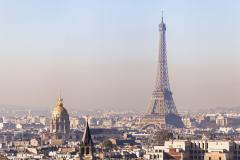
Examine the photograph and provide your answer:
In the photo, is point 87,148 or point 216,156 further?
point 216,156

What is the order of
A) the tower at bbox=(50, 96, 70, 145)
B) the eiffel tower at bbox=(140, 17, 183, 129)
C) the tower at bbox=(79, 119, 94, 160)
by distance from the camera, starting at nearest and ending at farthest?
the tower at bbox=(79, 119, 94, 160) → the tower at bbox=(50, 96, 70, 145) → the eiffel tower at bbox=(140, 17, 183, 129)

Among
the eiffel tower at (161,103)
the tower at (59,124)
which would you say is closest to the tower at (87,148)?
the tower at (59,124)

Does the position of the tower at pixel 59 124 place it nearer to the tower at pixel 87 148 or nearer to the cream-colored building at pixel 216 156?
the cream-colored building at pixel 216 156

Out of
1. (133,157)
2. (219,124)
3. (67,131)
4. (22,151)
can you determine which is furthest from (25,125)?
(133,157)

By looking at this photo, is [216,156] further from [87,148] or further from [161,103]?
[161,103]

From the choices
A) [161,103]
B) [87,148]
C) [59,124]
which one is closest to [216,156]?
[87,148]

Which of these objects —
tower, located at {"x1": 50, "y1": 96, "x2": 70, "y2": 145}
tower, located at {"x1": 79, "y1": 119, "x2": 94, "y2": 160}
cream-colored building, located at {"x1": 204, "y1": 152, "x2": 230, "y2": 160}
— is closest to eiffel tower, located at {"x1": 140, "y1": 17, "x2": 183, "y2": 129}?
tower, located at {"x1": 50, "y1": 96, "x2": 70, "y2": 145}

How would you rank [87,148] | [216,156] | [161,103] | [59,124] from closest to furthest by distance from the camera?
[87,148] → [216,156] → [59,124] → [161,103]

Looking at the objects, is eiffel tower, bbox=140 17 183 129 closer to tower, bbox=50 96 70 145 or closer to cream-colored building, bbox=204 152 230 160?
tower, bbox=50 96 70 145
